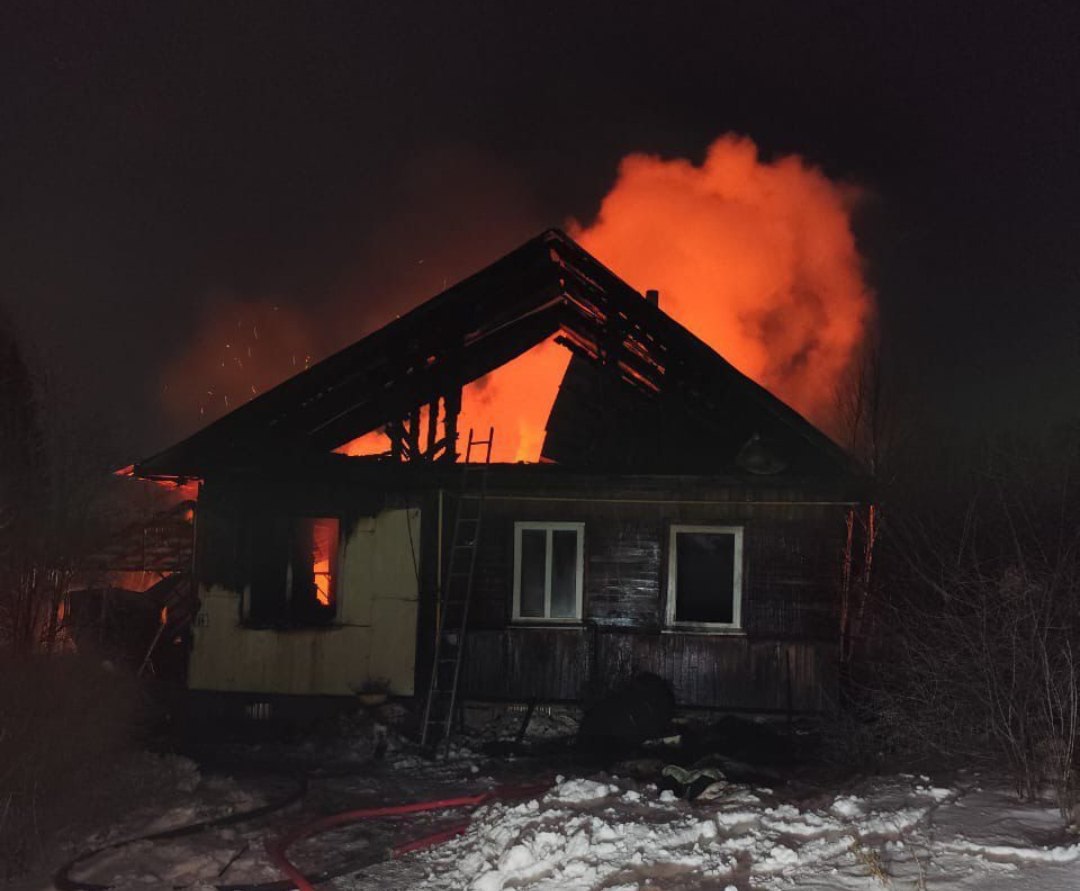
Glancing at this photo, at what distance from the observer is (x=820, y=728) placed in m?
9.64

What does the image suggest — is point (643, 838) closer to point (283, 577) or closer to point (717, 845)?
point (717, 845)

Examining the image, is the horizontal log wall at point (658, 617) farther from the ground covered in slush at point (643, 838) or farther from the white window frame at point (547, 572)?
the ground covered in slush at point (643, 838)

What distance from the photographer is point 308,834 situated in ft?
21.5

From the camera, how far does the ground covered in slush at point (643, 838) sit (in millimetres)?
4570

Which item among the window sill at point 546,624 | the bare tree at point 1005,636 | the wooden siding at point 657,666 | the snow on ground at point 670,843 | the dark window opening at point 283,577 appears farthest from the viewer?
the dark window opening at point 283,577

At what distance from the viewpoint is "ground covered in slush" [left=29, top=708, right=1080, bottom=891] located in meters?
4.57

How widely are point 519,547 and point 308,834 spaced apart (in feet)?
16.0

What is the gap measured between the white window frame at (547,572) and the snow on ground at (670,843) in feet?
12.9

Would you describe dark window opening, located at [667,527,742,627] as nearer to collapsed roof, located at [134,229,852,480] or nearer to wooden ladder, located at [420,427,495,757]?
collapsed roof, located at [134,229,852,480]

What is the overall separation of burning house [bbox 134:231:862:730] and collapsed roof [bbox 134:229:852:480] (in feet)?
0.12

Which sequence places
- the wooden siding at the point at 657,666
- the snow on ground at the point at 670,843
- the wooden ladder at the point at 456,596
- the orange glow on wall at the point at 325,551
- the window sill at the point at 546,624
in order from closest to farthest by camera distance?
the snow on ground at the point at 670,843, the wooden ladder at the point at 456,596, the wooden siding at the point at 657,666, the window sill at the point at 546,624, the orange glow on wall at the point at 325,551

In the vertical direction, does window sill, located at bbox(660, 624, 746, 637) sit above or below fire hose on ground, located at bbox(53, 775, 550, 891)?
above

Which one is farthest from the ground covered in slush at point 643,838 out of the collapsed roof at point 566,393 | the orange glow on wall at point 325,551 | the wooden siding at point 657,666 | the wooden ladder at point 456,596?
the collapsed roof at point 566,393

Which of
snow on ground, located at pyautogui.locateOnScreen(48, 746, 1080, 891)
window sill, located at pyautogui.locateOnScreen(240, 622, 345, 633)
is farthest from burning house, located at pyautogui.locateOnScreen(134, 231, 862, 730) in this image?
snow on ground, located at pyautogui.locateOnScreen(48, 746, 1080, 891)
